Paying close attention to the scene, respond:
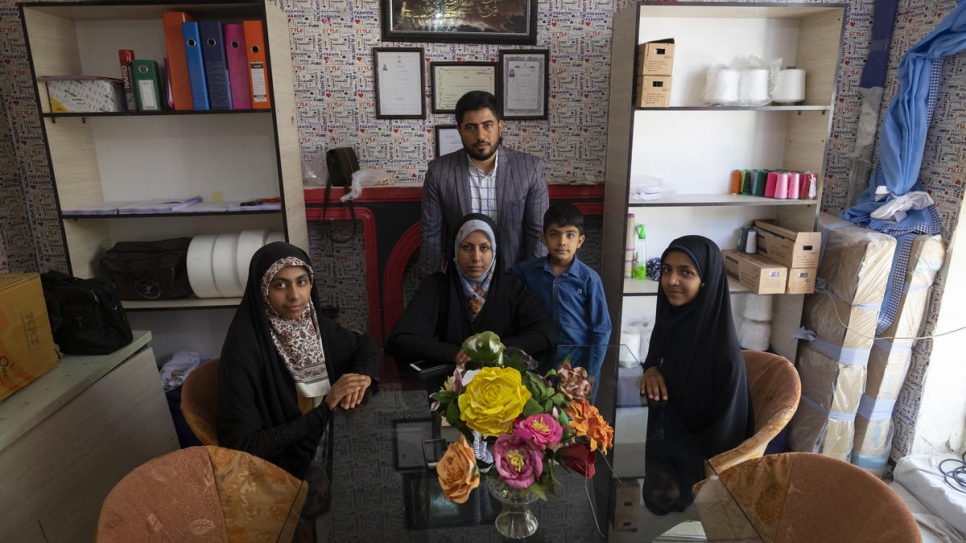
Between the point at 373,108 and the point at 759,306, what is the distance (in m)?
2.34

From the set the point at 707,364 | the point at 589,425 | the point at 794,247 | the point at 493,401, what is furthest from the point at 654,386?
the point at 794,247

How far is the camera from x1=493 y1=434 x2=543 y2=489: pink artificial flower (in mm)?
1194

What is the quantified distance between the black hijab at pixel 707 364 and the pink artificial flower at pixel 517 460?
0.81m

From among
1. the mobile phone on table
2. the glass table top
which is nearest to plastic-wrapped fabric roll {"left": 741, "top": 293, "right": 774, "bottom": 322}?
the glass table top

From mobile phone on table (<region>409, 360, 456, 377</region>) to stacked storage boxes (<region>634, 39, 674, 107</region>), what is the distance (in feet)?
5.14

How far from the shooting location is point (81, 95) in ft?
8.52

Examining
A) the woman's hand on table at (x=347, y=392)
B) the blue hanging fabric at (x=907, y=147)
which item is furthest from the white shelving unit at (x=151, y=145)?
the blue hanging fabric at (x=907, y=147)

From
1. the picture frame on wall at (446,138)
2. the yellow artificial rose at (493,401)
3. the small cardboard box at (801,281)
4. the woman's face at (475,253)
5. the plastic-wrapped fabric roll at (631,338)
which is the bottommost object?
the plastic-wrapped fabric roll at (631,338)

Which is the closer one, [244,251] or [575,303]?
[575,303]

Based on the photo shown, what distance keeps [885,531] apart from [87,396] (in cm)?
228

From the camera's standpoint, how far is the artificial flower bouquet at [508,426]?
1192 mm

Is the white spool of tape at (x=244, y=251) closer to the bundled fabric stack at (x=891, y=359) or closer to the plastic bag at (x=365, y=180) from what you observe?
the plastic bag at (x=365, y=180)

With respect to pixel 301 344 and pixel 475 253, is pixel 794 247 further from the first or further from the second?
pixel 301 344

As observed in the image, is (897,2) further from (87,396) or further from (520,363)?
(87,396)
